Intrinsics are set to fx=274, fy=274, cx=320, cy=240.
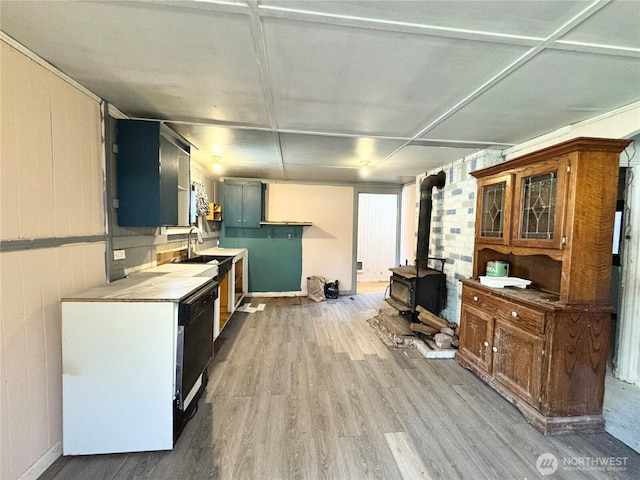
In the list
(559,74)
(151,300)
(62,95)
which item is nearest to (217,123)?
(62,95)

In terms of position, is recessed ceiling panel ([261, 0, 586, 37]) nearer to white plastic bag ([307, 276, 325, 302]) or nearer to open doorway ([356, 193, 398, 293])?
white plastic bag ([307, 276, 325, 302])

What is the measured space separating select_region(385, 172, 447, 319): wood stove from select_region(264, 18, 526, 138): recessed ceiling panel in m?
2.03

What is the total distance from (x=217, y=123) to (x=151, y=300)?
1.67 metres

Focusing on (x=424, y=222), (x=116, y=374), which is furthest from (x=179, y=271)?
(x=424, y=222)

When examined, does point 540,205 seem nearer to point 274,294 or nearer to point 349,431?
point 349,431

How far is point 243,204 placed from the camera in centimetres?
507

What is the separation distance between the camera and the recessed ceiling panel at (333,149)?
2881 mm

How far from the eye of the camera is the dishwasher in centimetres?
170

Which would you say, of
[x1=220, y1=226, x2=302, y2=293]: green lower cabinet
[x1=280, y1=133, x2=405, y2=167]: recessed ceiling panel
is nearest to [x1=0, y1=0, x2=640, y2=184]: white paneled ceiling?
[x1=280, y1=133, x2=405, y2=167]: recessed ceiling panel

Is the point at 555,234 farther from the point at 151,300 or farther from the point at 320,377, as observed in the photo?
the point at 151,300

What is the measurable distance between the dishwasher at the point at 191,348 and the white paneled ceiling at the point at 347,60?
1432 millimetres

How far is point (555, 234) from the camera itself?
2.05m

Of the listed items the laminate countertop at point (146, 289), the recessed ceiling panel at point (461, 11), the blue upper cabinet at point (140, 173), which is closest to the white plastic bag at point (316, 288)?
the laminate countertop at point (146, 289)

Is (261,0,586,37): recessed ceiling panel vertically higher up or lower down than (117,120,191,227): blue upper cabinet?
higher up
